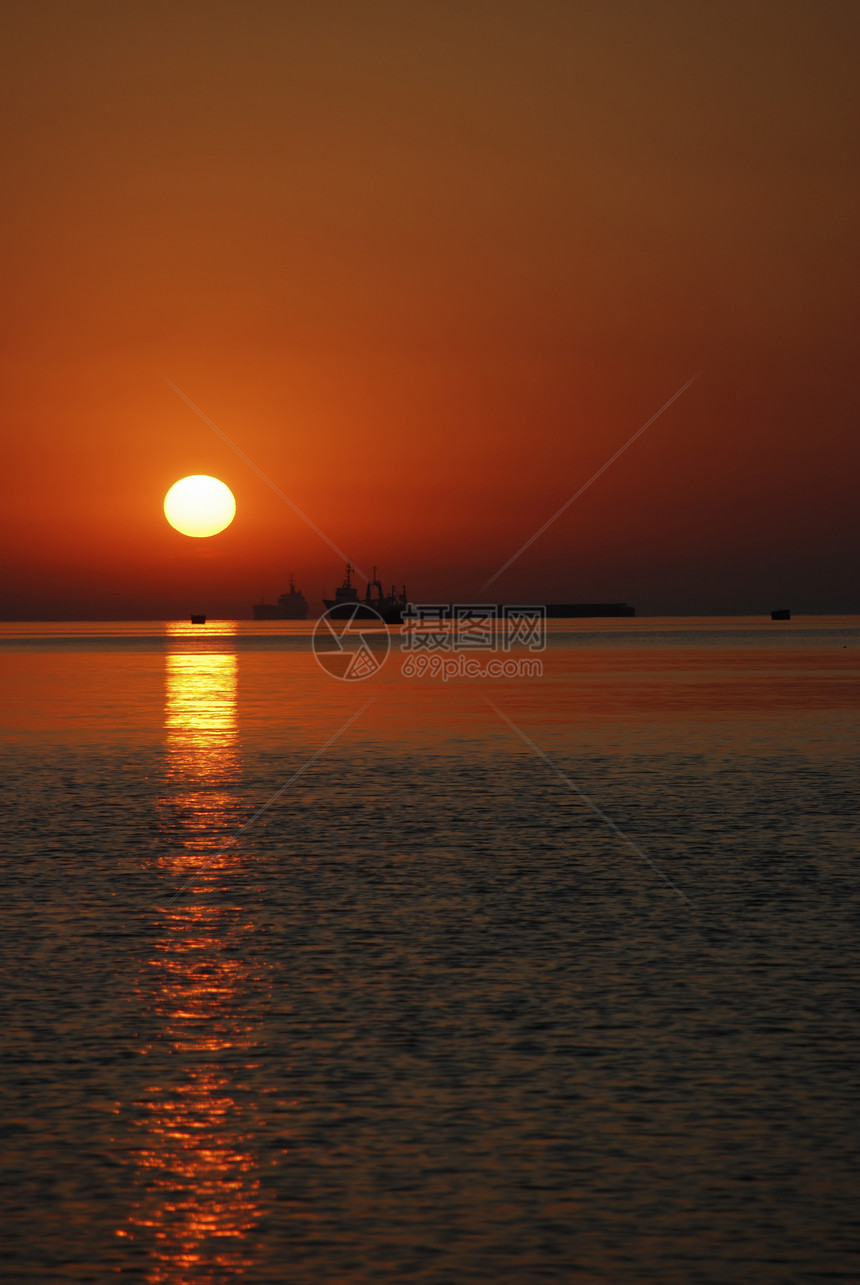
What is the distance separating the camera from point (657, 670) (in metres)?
82.8

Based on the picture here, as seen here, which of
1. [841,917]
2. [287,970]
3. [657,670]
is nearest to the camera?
[287,970]

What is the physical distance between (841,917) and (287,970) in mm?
5536

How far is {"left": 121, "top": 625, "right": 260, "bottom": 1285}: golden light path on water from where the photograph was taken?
7183mm

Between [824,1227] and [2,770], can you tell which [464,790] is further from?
[824,1227]

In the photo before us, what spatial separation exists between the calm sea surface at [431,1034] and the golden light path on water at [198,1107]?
0.03 metres

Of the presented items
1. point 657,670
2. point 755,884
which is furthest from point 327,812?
→ point 657,670

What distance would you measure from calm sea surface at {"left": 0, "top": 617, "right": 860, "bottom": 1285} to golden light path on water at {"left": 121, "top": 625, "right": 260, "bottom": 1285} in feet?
0.09

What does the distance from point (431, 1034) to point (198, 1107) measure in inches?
82.8

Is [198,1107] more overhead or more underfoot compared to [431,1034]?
more underfoot

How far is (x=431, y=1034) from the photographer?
34.9 feet

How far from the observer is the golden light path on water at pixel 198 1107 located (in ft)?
23.6

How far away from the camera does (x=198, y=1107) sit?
9.06 meters

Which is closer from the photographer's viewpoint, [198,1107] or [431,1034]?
[198,1107]

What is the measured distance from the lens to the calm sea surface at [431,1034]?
7270 millimetres
